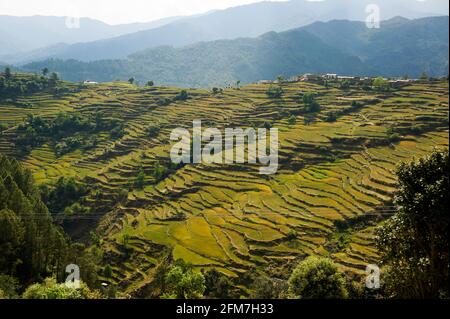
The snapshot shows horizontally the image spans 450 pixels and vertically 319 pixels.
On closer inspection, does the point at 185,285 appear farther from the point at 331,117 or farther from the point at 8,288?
the point at 331,117

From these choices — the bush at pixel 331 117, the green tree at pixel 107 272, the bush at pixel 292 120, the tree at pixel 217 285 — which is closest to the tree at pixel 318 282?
the tree at pixel 217 285

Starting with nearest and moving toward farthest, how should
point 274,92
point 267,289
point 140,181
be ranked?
point 267,289
point 140,181
point 274,92

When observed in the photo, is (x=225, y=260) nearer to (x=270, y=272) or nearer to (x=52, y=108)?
(x=270, y=272)

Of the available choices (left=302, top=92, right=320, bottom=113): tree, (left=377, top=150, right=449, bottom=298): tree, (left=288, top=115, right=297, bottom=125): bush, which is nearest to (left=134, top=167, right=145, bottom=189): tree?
(left=288, top=115, right=297, bottom=125): bush

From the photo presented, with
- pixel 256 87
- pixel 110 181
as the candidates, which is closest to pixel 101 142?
pixel 110 181

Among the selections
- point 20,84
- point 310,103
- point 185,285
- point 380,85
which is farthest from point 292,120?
point 20,84

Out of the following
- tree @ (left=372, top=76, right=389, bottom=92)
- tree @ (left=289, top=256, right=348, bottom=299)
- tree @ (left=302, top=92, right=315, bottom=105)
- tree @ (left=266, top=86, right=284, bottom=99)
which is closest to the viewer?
tree @ (left=289, top=256, right=348, bottom=299)

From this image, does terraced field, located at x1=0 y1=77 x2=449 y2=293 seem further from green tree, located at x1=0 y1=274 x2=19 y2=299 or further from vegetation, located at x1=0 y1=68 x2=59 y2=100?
green tree, located at x1=0 y1=274 x2=19 y2=299
